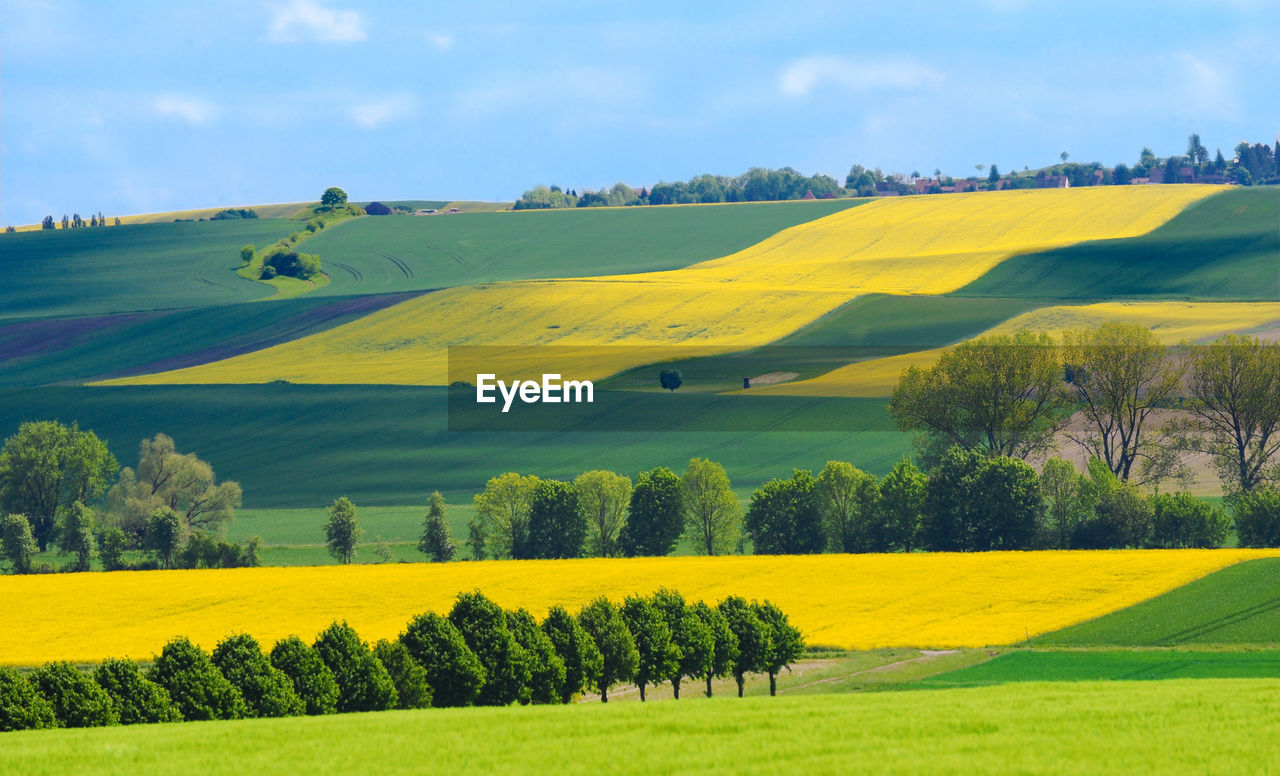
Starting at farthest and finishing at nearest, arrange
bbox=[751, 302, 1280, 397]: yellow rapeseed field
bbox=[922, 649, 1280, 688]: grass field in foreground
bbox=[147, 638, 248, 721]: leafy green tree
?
bbox=[751, 302, 1280, 397]: yellow rapeseed field < bbox=[922, 649, 1280, 688]: grass field in foreground < bbox=[147, 638, 248, 721]: leafy green tree

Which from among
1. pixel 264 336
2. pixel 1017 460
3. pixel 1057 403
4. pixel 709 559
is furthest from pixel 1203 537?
pixel 264 336

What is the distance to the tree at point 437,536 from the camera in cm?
6981

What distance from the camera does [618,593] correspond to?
174ft

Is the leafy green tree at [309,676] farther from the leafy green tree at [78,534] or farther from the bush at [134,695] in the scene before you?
the leafy green tree at [78,534]

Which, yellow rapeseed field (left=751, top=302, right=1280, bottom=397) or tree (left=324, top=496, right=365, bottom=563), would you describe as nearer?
tree (left=324, top=496, right=365, bottom=563)

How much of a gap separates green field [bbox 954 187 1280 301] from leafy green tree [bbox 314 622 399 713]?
327ft

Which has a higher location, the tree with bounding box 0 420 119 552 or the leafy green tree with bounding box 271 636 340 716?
the tree with bounding box 0 420 119 552

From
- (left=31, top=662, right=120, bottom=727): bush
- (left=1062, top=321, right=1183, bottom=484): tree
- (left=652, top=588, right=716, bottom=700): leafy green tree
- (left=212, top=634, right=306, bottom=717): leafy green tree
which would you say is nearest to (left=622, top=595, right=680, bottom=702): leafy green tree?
(left=652, top=588, right=716, bottom=700): leafy green tree

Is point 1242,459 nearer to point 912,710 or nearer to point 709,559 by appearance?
point 709,559

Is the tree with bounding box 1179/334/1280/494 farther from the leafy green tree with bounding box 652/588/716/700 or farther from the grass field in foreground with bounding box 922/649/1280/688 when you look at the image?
the leafy green tree with bounding box 652/588/716/700

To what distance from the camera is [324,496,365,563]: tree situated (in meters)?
70.9

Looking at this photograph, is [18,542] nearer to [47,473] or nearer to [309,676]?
[47,473]

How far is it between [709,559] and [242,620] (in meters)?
19.7

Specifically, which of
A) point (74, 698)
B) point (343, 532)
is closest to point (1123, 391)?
point (343, 532)
